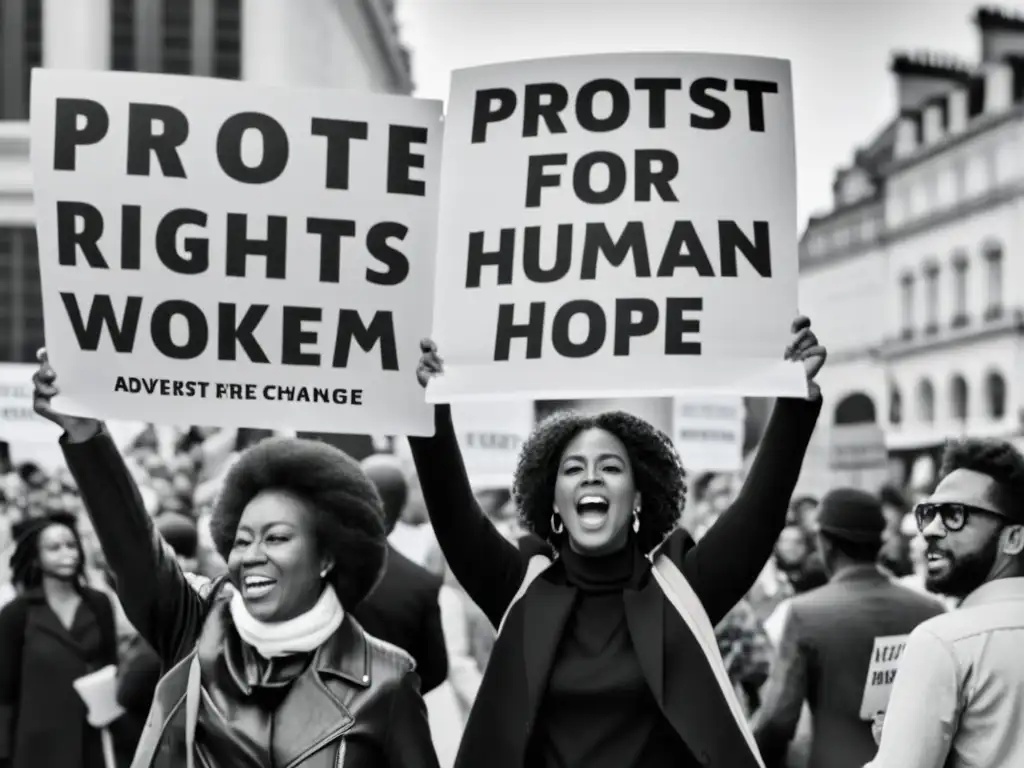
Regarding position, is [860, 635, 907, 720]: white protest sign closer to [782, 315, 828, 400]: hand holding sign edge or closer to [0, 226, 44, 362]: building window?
[782, 315, 828, 400]: hand holding sign edge

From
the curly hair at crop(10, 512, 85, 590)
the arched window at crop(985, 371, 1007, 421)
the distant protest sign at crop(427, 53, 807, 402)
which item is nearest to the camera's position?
the distant protest sign at crop(427, 53, 807, 402)

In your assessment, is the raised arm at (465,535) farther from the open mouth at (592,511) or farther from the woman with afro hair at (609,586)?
the open mouth at (592,511)

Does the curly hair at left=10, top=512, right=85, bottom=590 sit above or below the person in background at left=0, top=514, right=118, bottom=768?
above

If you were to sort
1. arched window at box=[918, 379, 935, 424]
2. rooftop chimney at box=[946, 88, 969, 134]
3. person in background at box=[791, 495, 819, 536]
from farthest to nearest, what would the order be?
arched window at box=[918, 379, 935, 424]
rooftop chimney at box=[946, 88, 969, 134]
person in background at box=[791, 495, 819, 536]

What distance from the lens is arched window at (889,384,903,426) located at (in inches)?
2859

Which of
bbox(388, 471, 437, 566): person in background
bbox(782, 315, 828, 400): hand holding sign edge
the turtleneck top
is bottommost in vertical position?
the turtleneck top

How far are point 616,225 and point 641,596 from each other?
1268 mm

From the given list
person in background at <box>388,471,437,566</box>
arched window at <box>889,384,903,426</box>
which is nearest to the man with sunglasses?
person in background at <box>388,471,437,566</box>

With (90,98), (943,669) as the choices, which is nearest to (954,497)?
(943,669)

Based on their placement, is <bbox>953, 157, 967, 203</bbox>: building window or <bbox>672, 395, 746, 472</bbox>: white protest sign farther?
<bbox>953, 157, 967, 203</bbox>: building window

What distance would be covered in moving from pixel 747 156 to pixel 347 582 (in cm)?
170

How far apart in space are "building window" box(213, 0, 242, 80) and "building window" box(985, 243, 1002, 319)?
118ft

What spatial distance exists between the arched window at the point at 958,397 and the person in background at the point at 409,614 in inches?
2434

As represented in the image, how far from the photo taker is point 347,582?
3990mm
